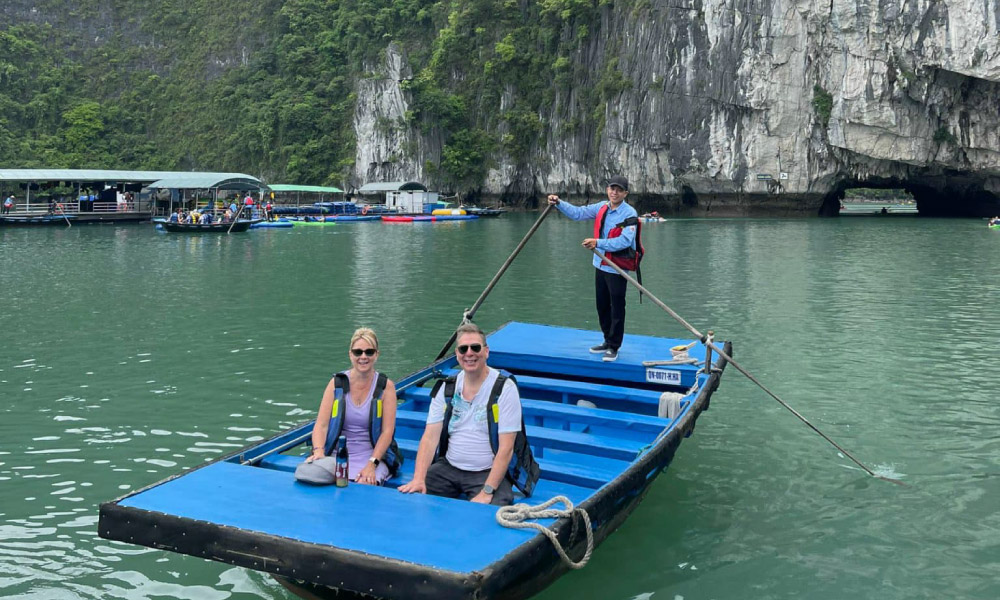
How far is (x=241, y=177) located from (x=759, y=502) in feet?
150

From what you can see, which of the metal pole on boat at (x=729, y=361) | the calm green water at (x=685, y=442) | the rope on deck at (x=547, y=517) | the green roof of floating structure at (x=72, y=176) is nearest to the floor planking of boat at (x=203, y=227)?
the green roof of floating structure at (x=72, y=176)

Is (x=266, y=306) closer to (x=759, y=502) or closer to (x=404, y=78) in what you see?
(x=759, y=502)

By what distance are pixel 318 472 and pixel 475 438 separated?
3.01 ft

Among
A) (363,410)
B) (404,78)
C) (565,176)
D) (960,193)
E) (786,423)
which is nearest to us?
(363,410)

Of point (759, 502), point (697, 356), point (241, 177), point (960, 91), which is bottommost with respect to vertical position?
point (759, 502)

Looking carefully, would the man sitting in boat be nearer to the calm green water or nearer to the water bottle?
the water bottle

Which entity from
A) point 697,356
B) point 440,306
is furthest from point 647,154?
point 697,356

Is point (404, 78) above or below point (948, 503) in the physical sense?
above

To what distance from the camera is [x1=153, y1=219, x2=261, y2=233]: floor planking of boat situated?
38.2m

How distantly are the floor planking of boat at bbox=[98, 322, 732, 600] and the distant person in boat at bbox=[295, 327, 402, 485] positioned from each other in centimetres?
27

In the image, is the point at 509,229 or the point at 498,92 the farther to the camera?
the point at 498,92

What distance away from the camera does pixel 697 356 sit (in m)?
8.26

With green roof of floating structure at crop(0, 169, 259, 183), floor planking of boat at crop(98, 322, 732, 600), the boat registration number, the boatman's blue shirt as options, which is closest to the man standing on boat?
the boatman's blue shirt

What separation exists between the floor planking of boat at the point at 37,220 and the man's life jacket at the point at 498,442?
149ft
